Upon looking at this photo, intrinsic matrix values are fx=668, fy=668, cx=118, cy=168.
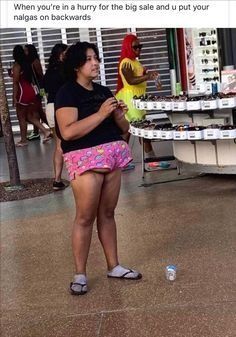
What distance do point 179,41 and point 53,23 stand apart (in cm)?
913

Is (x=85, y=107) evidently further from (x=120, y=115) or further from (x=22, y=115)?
(x=22, y=115)

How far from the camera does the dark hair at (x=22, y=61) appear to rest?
12.2 metres

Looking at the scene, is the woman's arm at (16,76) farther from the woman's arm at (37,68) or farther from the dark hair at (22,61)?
the woman's arm at (37,68)

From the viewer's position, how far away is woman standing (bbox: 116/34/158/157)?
344 inches

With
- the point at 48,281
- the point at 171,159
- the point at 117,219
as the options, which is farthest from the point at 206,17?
the point at 171,159

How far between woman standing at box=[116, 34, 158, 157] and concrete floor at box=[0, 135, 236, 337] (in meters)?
1.31

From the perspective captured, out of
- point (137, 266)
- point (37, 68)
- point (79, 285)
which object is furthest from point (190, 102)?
point (37, 68)

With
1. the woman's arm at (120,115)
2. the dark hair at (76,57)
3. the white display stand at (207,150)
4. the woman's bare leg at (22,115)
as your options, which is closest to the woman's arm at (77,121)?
the woman's arm at (120,115)

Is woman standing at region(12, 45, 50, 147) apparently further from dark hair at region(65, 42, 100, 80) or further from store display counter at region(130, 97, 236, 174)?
dark hair at region(65, 42, 100, 80)

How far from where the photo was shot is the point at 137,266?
17.5ft

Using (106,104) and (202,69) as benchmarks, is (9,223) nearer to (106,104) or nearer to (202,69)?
(106,104)

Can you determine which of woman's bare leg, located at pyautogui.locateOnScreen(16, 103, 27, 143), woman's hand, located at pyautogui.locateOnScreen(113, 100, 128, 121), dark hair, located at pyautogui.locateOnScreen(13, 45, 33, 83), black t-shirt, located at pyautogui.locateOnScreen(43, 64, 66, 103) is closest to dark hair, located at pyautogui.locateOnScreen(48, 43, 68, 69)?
black t-shirt, located at pyautogui.locateOnScreen(43, 64, 66, 103)

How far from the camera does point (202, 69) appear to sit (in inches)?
465

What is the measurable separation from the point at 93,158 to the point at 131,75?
4.38 m
